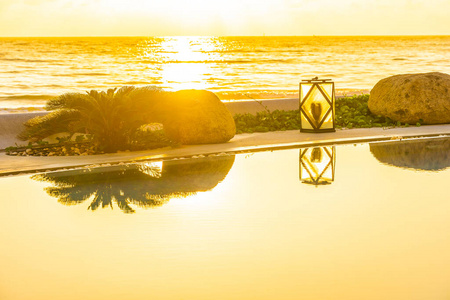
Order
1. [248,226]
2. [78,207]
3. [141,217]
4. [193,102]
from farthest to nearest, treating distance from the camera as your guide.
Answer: [193,102]
[78,207]
[141,217]
[248,226]

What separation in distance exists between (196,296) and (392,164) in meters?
6.01

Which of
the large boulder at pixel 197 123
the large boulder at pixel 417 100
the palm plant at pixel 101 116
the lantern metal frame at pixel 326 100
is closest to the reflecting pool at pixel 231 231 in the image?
the palm plant at pixel 101 116

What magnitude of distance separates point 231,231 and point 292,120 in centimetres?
949

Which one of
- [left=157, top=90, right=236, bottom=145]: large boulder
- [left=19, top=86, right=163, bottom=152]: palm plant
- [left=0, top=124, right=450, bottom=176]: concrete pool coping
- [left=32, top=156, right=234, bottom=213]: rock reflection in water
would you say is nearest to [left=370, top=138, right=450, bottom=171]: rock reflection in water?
[left=0, top=124, right=450, bottom=176]: concrete pool coping

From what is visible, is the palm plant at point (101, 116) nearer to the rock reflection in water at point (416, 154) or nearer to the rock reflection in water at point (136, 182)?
the rock reflection in water at point (136, 182)

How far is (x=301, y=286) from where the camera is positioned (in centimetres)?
484

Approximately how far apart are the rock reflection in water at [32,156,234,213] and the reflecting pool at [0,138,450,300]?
23mm

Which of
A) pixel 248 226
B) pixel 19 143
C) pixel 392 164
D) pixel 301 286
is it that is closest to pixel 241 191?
pixel 248 226

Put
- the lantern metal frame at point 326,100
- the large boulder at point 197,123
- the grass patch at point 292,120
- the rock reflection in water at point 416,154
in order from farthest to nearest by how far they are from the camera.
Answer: the grass patch at point 292,120 < the lantern metal frame at point 326,100 < the large boulder at point 197,123 < the rock reflection in water at point 416,154

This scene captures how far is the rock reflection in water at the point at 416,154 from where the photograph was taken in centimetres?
1007

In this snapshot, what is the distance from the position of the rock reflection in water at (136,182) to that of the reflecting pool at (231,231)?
23mm

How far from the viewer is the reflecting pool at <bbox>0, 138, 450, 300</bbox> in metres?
4.91

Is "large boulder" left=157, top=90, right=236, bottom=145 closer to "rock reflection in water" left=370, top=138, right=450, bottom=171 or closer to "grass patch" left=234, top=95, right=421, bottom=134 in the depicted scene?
"grass patch" left=234, top=95, right=421, bottom=134

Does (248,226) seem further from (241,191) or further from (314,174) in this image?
(314,174)
